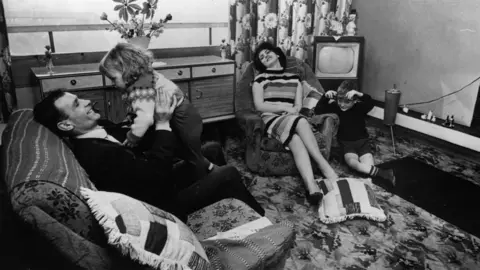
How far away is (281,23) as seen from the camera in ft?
11.1

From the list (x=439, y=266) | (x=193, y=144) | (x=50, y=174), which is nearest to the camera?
(x=50, y=174)

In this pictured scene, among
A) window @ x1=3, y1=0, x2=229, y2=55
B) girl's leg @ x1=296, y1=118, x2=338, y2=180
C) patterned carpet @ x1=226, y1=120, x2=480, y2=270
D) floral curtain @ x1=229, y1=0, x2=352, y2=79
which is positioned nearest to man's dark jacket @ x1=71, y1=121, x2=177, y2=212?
patterned carpet @ x1=226, y1=120, x2=480, y2=270

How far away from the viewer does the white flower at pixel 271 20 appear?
332 centimetres

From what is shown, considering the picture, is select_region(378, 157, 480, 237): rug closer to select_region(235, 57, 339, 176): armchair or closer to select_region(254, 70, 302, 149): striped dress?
select_region(235, 57, 339, 176): armchair

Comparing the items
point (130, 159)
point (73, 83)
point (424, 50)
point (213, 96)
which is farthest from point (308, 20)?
point (130, 159)

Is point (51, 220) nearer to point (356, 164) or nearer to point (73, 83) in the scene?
point (73, 83)

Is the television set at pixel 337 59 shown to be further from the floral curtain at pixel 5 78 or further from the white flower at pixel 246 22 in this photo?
the floral curtain at pixel 5 78

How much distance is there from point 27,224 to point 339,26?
136 inches

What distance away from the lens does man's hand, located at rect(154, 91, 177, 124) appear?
1.43 m

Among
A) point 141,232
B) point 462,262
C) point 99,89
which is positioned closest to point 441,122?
point 462,262

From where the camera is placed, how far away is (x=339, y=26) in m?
3.65

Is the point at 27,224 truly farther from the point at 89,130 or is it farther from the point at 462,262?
the point at 462,262

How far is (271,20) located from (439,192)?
78.1 inches

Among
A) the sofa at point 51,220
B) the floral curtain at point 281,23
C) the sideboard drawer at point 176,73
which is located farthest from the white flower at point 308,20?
the sofa at point 51,220
